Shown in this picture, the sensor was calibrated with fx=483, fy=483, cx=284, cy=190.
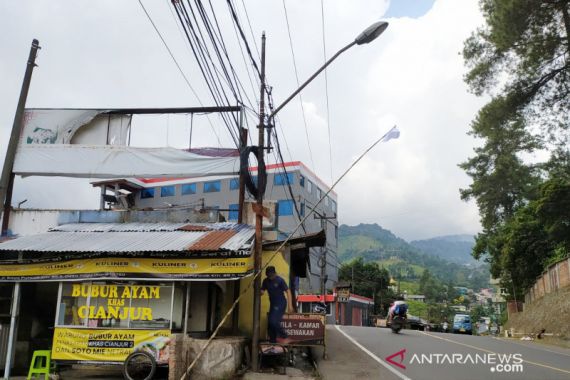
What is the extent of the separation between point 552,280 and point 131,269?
26.9 meters

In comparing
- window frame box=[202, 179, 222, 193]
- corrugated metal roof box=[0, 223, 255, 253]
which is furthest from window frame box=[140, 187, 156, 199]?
corrugated metal roof box=[0, 223, 255, 253]

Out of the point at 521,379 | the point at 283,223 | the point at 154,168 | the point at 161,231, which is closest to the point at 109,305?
the point at 161,231

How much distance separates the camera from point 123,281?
12.0 metres

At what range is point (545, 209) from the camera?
25.8 meters

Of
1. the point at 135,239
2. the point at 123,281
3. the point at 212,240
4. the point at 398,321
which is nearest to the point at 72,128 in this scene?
the point at 135,239

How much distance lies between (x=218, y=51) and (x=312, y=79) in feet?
7.81

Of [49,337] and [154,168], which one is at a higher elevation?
[154,168]

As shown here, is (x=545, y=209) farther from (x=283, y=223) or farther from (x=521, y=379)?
(x=283, y=223)

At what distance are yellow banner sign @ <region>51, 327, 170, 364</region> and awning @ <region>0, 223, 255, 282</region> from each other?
130 cm

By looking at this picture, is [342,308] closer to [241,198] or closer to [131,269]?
[241,198]

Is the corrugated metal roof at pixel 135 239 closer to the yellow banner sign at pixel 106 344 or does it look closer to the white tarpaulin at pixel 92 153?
the yellow banner sign at pixel 106 344

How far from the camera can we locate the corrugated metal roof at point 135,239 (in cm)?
1197

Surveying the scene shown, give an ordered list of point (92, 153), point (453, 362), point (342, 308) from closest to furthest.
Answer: point (453, 362), point (92, 153), point (342, 308)

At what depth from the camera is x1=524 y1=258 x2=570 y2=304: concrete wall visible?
2678cm
